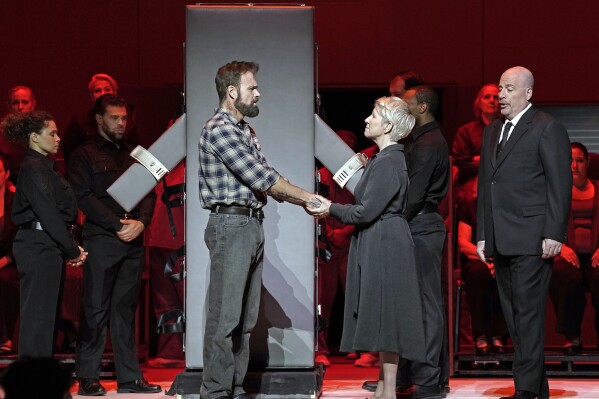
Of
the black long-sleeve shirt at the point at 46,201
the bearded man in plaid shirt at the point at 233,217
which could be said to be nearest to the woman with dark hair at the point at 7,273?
the black long-sleeve shirt at the point at 46,201

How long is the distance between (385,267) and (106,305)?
1.81 meters

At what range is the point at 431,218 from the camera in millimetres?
6172

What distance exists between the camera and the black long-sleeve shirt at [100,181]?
6.45 m

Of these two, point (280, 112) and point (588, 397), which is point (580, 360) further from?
point (280, 112)

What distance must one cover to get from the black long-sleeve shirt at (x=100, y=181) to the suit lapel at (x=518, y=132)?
208 cm

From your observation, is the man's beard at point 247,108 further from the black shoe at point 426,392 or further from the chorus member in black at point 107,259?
the black shoe at point 426,392

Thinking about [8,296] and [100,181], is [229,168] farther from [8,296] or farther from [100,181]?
[8,296]

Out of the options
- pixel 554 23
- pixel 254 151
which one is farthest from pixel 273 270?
pixel 554 23

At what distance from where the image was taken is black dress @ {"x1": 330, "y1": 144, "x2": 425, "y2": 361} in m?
5.47

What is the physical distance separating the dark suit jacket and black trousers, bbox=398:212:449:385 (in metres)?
0.32

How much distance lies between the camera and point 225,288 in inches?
214

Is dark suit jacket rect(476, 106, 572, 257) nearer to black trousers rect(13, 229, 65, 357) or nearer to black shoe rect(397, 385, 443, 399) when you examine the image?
black shoe rect(397, 385, 443, 399)

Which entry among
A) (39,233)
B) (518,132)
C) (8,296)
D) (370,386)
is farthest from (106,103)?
(518,132)

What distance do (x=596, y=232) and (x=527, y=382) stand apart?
81.9 inches
